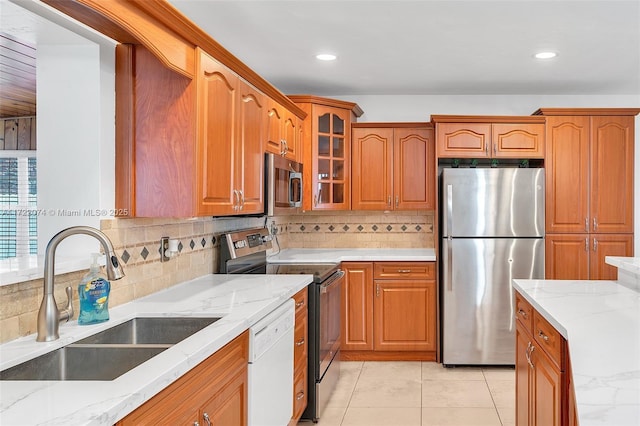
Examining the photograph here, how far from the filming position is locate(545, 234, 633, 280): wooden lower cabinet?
14.5 feet

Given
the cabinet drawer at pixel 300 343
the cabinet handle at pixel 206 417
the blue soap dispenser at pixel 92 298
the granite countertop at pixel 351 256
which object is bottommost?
the cabinet drawer at pixel 300 343

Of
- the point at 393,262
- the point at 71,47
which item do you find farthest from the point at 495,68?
the point at 71,47

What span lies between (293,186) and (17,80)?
193 centimetres

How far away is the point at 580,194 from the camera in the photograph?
14.6 ft

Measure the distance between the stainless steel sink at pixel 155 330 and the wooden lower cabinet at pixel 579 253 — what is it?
3.34m

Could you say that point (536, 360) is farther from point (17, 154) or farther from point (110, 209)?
point (17, 154)

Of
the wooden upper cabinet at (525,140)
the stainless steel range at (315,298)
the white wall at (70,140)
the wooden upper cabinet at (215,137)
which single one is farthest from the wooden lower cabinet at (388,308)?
the white wall at (70,140)

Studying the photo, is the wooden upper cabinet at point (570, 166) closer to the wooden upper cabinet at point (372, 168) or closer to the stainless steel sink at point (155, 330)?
the wooden upper cabinet at point (372, 168)

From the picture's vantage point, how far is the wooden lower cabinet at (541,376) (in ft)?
6.21

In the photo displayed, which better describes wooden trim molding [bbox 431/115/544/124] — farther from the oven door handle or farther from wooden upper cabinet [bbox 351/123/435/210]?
the oven door handle

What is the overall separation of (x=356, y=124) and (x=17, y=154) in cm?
Answer: 297

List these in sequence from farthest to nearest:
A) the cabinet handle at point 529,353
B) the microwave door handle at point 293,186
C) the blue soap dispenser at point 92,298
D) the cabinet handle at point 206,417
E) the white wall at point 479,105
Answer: the white wall at point 479,105 < the microwave door handle at point 293,186 < the cabinet handle at point 529,353 < the blue soap dispenser at point 92,298 < the cabinet handle at point 206,417

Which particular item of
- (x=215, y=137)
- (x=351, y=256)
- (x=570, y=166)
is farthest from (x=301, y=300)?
(x=570, y=166)

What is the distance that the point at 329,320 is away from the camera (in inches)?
142
